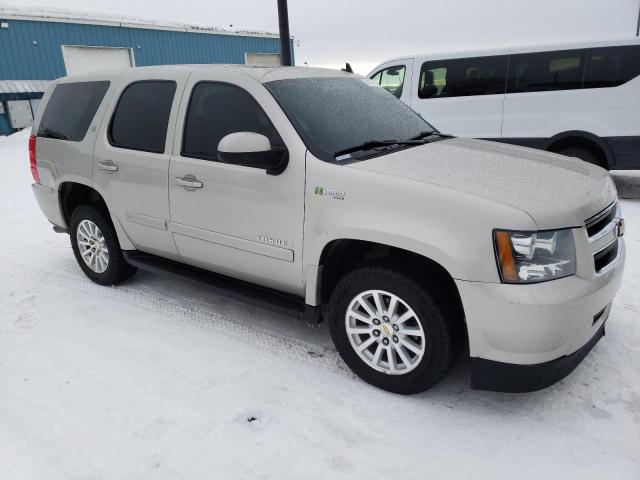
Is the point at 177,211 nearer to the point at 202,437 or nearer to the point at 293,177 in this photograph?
the point at 293,177

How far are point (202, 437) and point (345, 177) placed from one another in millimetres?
1592

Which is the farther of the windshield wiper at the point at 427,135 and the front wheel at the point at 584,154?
the front wheel at the point at 584,154

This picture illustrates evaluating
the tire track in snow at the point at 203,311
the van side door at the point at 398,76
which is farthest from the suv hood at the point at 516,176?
the van side door at the point at 398,76

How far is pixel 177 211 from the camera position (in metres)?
3.66

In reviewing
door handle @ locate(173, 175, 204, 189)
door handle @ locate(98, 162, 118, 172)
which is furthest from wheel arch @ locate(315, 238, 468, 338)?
door handle @ locate(98, 162, 118, 172)

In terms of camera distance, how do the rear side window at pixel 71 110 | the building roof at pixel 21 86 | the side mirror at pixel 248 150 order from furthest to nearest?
the building roof at pixel 21 86 < the rear side window at pixel 71 110 < the side mirror at pixel 248 150

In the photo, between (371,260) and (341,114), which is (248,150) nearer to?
(341,114)

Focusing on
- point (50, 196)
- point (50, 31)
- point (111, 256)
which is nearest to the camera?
point (111, 256)

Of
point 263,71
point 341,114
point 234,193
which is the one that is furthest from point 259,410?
point 263,71

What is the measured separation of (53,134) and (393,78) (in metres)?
6.50

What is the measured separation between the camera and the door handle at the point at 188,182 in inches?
136

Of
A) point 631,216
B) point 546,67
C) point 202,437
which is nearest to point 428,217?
point 202,437

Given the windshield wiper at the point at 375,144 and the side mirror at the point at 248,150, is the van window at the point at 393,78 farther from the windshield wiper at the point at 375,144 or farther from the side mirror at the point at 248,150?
the side mirror at the point at 248,150

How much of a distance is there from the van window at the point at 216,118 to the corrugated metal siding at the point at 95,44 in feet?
57.5
